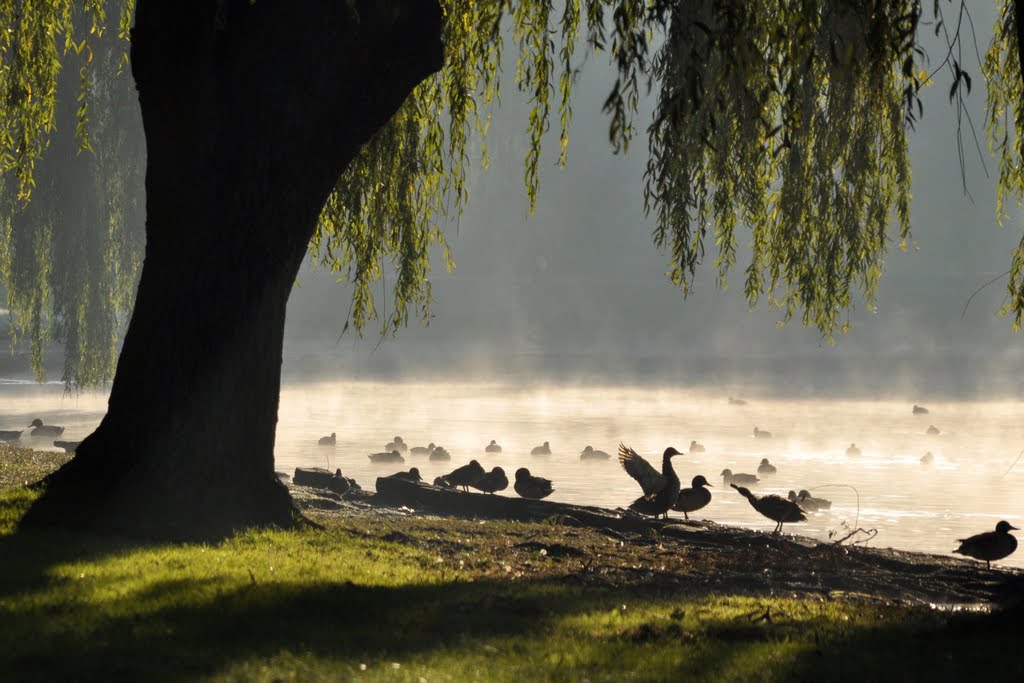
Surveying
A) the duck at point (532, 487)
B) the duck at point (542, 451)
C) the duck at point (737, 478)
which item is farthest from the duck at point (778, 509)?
the duck at point (542, 451)

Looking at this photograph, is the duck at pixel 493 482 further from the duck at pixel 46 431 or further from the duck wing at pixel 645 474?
the duck at pixel 46 431

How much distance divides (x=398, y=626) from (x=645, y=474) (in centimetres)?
708

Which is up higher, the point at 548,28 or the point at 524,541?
the point at 548,28

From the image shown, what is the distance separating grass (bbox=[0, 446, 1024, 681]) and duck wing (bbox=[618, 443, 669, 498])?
466 centimetres

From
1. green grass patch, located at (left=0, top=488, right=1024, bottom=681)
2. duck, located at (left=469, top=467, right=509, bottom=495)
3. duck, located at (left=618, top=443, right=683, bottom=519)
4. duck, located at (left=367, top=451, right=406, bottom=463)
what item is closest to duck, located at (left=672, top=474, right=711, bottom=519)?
duck, located at (left=618, top=443, right=683, bottom=519)

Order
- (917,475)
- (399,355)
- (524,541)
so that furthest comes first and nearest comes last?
1. (399,355)
2. (917,475)
3. (524,541)

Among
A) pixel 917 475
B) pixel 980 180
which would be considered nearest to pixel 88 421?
pixel 917 475

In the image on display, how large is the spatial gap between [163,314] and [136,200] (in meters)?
13.1

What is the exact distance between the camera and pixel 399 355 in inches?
2200

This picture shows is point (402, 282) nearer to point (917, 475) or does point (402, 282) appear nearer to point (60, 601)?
point (60, 601)

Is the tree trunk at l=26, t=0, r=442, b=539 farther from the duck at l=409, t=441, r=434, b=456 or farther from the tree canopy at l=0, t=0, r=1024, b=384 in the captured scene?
the duck at l=409, t=441, r=434, b=456

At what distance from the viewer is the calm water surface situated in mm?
15688

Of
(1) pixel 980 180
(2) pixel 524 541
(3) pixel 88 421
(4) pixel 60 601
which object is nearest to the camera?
(4) pixel 60 601

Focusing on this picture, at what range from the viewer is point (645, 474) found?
1207 cm
